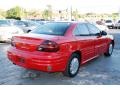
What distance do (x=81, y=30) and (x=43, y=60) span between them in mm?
1765

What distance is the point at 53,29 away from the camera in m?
6.43

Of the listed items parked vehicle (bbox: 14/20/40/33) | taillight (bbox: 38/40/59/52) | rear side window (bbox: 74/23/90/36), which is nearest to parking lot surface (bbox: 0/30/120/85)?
taillight (bbox: 38/40/59/52)

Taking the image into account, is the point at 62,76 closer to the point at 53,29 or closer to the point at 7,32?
the point at 53,29

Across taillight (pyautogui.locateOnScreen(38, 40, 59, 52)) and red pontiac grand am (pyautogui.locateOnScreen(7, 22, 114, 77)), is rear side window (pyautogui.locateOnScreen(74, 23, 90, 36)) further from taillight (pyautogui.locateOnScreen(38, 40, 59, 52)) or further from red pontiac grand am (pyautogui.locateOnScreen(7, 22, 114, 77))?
taillight (pyautogui.locateOnScreen(38, 40, 59, 52))

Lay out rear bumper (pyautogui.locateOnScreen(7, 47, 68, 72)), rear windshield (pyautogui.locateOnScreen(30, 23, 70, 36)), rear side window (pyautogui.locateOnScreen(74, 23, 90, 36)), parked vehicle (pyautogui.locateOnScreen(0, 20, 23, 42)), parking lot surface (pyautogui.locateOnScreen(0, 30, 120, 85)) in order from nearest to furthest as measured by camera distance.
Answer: rear bumper (pyautogui.locateOnScreen(7, 47, 68, 72)), parking lot surface (pyautogui.locateOnScreen(0, 30, 120, 85)), rear windshield (pyautogui.locateOnScreen(30, 23, 70, 36)), rear side window (pyautogui.locateOnScreen(74, 23, 90, 36)), parked vehicle (pyautogui.locateOnScreen(0, 20, 23, 42))

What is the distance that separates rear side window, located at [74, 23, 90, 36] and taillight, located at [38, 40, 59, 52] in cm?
100

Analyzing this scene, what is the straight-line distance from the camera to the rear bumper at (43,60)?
5.48m

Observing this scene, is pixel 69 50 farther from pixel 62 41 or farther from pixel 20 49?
pixel 20 49

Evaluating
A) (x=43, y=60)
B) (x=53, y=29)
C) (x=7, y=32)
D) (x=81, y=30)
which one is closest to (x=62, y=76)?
A: (x=43, y=60)

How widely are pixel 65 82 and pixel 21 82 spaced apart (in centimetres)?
103

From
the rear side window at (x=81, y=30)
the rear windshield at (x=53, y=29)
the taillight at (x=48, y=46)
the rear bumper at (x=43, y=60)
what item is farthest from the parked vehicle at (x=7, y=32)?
the taillight at (x=48, y=46)

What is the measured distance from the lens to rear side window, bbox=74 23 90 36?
255 inches

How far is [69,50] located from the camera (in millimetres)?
5930

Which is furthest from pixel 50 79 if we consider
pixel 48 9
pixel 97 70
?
pixel 48 9
